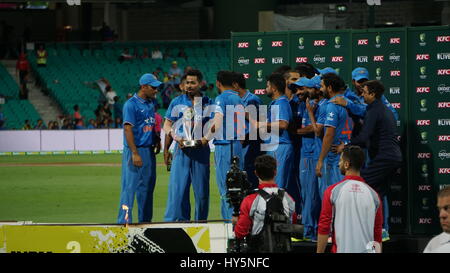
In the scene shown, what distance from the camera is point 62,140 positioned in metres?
32.1

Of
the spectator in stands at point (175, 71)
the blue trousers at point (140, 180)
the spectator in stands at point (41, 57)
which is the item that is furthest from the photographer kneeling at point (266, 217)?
the spectator in stands at point (41, 57)

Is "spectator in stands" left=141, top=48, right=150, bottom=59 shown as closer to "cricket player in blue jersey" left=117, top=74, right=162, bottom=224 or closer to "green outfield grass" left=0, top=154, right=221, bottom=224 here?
"green outfield grass" left=0, top=154, right=221, bottom=224

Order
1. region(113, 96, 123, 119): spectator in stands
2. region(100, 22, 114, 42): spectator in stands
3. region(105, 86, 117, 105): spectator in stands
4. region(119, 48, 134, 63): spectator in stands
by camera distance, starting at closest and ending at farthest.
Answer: region(113, 96, 123, 119): spectator in stands
region(105, 86, 117, 105): spectator in stands
region(119, 48, 134, 63): spectator in stands
region(100, 22, 114, 42): spectator in stands

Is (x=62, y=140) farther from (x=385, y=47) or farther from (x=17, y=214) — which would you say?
(x=385, y=47)

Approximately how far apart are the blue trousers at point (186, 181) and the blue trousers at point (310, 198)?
150 centimetres

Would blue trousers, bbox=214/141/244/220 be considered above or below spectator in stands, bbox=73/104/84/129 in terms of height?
below

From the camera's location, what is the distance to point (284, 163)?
12.6 m

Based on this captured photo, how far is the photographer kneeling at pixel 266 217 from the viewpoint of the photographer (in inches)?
326

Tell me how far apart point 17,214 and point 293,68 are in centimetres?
642

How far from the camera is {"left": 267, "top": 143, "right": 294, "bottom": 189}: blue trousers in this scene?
1262 centimetres

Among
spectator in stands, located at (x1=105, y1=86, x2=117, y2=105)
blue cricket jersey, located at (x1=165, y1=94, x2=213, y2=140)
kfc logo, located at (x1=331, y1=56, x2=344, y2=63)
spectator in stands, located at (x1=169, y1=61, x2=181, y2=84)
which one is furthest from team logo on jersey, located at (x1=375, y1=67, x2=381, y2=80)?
spectator in stands, located at (x1=169, y1=61, x2=181, y2=84)

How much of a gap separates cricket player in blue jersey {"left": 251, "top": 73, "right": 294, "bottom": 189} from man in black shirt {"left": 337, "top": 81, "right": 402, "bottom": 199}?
3.02ft

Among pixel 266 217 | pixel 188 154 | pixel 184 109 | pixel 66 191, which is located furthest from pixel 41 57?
pixel 266 217

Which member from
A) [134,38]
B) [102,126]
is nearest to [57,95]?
[102,126]
